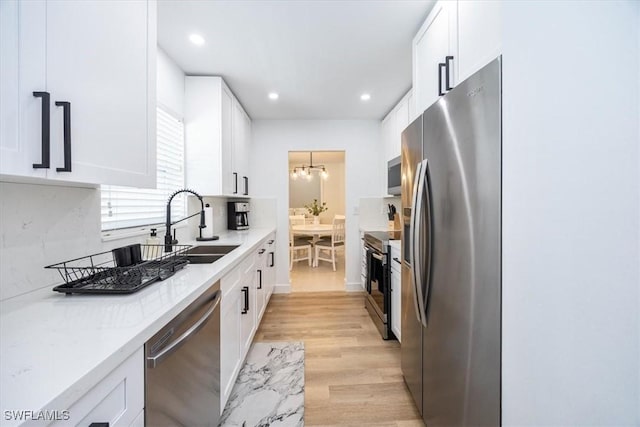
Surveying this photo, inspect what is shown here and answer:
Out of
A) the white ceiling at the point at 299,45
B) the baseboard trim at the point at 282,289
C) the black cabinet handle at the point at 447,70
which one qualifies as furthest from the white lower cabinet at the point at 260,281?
the black cabinet handle at the point at 447,70

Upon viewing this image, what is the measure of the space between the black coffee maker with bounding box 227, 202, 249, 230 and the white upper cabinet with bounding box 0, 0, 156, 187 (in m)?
2.21

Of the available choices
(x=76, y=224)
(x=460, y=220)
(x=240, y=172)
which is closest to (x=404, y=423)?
(x=460, y=220)

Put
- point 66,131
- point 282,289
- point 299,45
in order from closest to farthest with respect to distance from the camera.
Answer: point 66,131 < point 299,45 < point 282,289

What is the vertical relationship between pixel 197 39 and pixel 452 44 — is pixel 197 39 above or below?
above

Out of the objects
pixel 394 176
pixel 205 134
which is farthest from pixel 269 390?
pixel 394 176

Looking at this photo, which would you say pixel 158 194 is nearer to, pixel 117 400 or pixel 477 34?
pixel 117 400

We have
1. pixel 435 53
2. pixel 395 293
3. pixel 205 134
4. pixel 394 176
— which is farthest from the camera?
pixel 394 176

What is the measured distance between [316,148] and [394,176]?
1326 millimetres

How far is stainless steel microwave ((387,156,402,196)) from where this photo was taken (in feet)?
10.1

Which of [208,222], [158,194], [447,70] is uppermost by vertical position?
[447,70]

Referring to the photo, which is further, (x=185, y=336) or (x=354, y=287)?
(x=354, y=287)

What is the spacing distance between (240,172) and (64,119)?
2.53 metres

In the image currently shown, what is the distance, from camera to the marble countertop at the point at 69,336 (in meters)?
0.50

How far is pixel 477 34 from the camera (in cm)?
116
